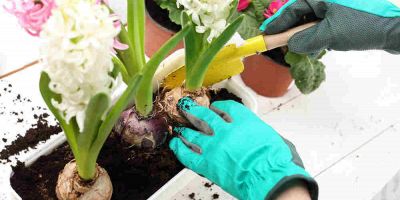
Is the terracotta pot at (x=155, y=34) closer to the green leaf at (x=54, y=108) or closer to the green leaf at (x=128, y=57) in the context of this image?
the green leaf at (x=128, y=57)

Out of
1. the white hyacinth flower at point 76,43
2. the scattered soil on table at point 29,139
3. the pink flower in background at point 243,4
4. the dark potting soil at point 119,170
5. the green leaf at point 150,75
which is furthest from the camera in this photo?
the pink flower in background at point 243,4

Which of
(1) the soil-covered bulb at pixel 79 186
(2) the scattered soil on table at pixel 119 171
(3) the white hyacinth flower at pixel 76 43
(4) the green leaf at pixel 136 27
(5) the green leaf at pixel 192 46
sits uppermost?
(3) the white hyacinth flower at pixel 76 43

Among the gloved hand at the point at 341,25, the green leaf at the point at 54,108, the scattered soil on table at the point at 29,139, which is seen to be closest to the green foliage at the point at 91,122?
the green leaf at the point at 54,108

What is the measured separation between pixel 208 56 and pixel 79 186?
0.87ft

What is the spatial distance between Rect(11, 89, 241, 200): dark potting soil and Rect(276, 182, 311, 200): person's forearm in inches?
7.8

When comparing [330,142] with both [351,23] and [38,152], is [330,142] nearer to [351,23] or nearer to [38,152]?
[351,23]

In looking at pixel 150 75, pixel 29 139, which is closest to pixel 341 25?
pixel 150 75

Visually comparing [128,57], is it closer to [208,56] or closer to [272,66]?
[208,56]

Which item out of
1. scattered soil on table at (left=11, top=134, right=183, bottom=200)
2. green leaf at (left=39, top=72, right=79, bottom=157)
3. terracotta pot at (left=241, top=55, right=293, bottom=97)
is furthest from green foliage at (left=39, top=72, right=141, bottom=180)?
terracotta pot at (left=241, top=55, right=293, bottom=97)

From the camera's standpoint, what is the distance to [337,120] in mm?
1014

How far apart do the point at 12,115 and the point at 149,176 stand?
347 mm

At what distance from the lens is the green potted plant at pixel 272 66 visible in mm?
887

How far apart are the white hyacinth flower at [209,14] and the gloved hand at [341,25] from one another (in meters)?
0.17

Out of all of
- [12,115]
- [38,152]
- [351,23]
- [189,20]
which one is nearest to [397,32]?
[351,23]
